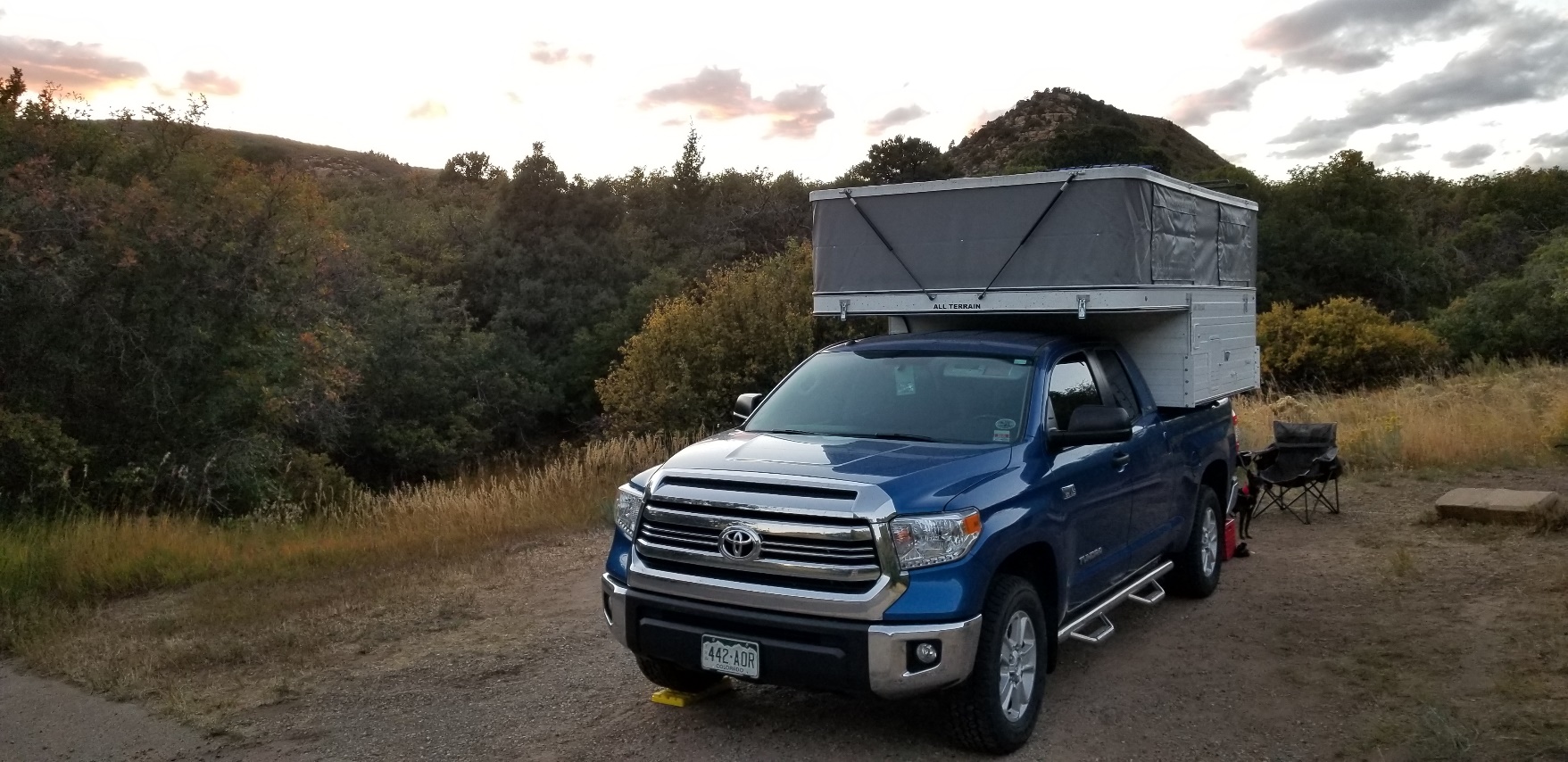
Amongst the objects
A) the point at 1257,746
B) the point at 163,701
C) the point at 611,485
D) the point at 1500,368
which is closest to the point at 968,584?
the point at 1257,746

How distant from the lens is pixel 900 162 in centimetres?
4347

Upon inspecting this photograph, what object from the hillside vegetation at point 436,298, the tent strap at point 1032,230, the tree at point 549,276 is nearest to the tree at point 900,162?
the hillside vegetation at point 436,298

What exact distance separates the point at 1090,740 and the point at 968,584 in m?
1.13

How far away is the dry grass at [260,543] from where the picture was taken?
28.3ft

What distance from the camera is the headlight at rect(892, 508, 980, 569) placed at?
4.74 m

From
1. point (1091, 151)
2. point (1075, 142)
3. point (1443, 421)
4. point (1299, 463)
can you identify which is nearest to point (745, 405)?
point (1299, 463)

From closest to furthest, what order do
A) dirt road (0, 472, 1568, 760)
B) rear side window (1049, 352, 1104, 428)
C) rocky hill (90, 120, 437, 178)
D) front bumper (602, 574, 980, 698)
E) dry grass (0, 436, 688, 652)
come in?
front bumper (602, 574, 980, 698) → dirt road (0, 472, 1568, 760) → rear side window (1049, 352, 1104, 428) → dry grass (0, 436, 688, 652) → rocky hill (90, 120, 437, 178)

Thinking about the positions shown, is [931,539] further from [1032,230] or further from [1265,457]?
[1265,457]

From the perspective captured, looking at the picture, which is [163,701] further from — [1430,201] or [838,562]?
[1430,201]

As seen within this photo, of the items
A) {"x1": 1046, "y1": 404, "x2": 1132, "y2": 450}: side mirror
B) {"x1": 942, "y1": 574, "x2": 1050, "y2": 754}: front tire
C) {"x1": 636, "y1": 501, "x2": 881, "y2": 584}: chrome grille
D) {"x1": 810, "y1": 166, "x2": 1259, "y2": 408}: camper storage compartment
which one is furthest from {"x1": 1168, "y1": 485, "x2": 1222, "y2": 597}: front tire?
{"x1": 636, "y1": 501, "x2": 881, "y2": 584}: chrome grille

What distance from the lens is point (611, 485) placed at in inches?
508

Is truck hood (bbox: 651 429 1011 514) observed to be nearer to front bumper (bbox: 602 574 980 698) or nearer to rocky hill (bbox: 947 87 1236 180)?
front bumper (bbox: 602 574 980 698)

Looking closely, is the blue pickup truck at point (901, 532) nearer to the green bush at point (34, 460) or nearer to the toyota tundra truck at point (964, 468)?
the toyota tundra truck at point (964, 468)

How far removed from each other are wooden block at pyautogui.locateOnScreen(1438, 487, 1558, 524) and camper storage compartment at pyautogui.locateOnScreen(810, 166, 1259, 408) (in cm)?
310
